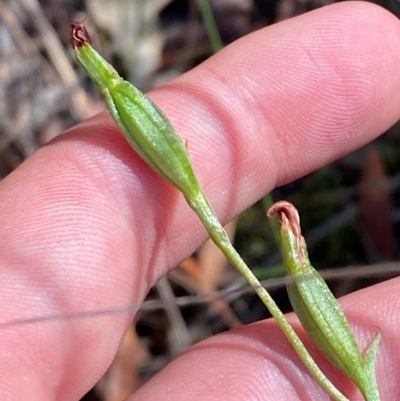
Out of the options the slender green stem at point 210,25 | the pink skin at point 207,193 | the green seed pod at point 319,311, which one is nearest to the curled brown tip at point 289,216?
the green seed pod at point 319,311

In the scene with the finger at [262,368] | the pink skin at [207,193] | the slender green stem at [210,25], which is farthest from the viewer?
the slender green stem at [210,25]

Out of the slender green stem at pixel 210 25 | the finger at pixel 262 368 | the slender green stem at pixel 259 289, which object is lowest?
the finger at pixel 262 368

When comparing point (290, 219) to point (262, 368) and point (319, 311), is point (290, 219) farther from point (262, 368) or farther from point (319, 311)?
point (262, 368)

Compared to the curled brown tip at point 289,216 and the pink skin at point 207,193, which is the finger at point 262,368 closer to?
the pink skin at point 207,193

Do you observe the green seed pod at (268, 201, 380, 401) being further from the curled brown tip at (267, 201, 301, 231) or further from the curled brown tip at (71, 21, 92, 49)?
the curled brown tip at (71, 21, 92, 49)

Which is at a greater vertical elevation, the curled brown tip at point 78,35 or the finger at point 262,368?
the curled brown tip at point 78,35

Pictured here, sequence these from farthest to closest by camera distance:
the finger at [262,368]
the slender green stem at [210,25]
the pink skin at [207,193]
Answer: the slender green stem at [210,25] → the finger at [262,368] → the pink skin at [207,193]

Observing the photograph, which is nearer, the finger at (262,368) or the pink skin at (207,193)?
the pink skin at (207,193)
